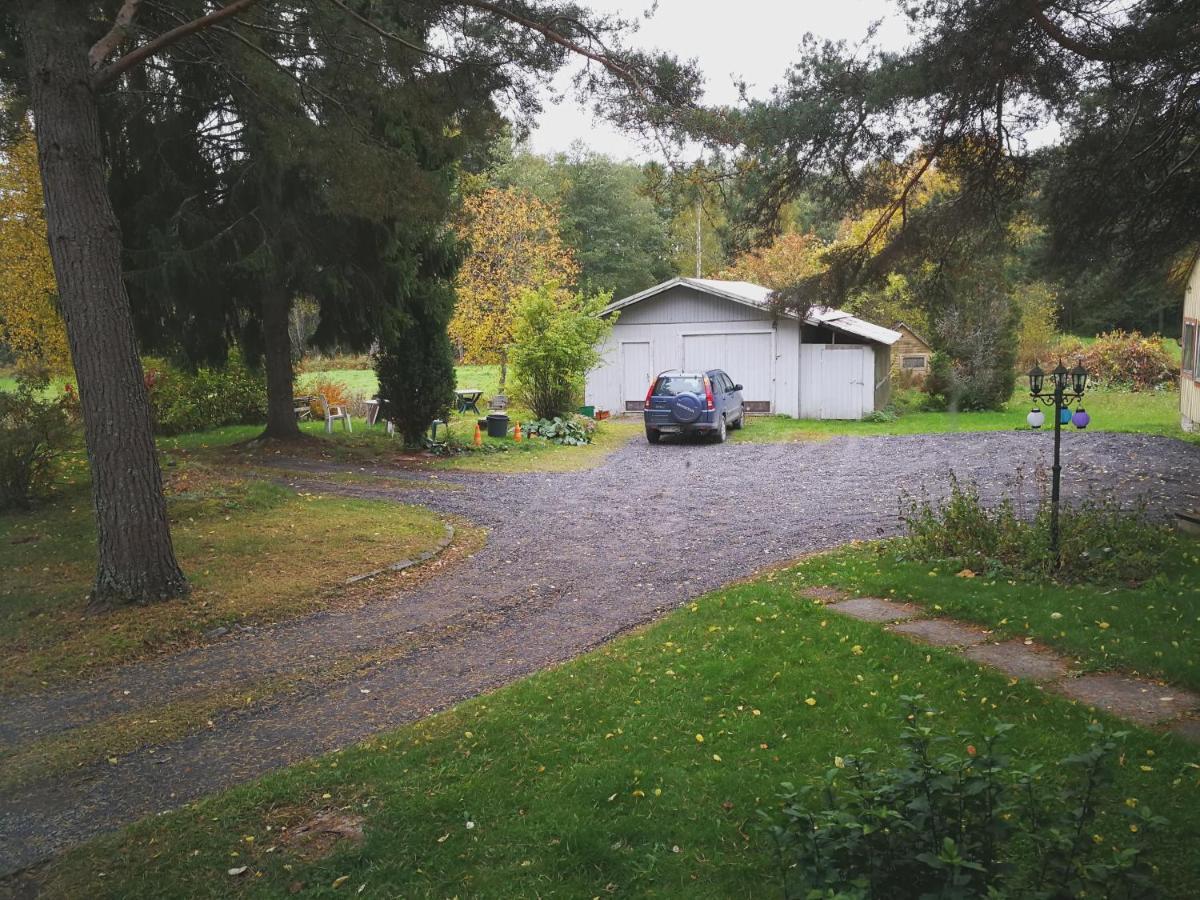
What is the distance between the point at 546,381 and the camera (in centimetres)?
2033

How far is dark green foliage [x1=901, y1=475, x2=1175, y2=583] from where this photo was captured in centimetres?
671

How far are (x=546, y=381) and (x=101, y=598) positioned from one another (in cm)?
1396

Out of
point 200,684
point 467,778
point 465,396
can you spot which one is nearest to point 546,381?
point 465,396

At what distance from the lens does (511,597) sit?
7551mm

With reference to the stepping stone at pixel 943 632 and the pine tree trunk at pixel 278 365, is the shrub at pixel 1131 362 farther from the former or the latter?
the stepping stone at pixel 943 632

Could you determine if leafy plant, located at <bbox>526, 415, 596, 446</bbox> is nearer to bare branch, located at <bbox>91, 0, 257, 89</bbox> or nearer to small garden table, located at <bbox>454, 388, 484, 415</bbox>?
small garden table, located at <bbox>454, 388, 484, 415</bbox>

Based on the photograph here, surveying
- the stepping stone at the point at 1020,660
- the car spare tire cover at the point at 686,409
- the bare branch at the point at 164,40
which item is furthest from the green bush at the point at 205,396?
the stepping stone at the point at 1020,660

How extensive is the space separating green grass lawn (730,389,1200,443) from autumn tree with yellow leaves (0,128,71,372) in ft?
50.6

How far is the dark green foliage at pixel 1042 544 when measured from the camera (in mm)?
6707

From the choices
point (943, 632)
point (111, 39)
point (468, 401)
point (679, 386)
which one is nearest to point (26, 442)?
point (111, 39)

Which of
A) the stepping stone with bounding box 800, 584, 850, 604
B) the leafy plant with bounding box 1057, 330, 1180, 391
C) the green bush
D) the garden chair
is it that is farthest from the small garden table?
the leafy plant with bounding box 1057, 330, 1180, 391

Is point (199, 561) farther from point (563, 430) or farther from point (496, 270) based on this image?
point (496, 270)

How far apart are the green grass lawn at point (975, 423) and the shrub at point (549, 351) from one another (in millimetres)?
4284

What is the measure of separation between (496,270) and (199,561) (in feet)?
73.4
